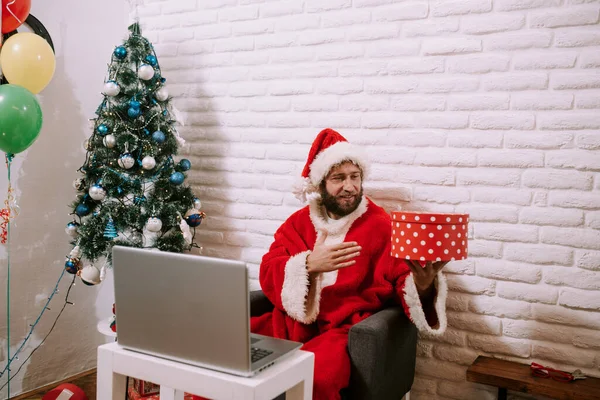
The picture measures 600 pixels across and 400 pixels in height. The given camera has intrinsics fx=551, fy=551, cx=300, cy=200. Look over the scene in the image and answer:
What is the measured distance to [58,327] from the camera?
299 cm

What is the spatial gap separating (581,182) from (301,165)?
4.17 ft

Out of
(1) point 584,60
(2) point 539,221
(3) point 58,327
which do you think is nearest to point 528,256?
(2) point 539,221

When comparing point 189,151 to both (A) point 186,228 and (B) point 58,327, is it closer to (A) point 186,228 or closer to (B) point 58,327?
(A) point 186,228

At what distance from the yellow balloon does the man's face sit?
4.19 ft

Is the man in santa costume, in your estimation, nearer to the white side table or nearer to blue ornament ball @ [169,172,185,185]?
the white side table

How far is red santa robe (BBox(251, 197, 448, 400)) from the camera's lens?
6.85ft

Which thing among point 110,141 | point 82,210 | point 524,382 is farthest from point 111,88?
point 524,382

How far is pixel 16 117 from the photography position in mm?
2057

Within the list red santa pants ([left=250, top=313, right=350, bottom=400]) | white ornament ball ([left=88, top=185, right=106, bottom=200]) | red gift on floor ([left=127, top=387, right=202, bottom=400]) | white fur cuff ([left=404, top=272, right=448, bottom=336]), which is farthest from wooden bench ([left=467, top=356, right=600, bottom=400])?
white ornament ball ([left=88, top=185, right=106, bottom=200])

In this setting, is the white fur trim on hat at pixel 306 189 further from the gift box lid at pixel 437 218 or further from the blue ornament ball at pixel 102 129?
the blue ornament ball at pixel 102 129

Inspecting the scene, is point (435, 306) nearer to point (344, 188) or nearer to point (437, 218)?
point (437, 218)

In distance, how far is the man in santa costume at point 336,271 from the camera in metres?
2.07

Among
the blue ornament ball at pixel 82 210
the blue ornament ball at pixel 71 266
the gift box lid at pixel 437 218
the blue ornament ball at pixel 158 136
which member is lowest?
the blue ornament ball at pixel 71 266

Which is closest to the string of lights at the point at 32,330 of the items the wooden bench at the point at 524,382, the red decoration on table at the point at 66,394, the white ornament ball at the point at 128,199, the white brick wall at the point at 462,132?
the red decoration on table at the point at 66,394
